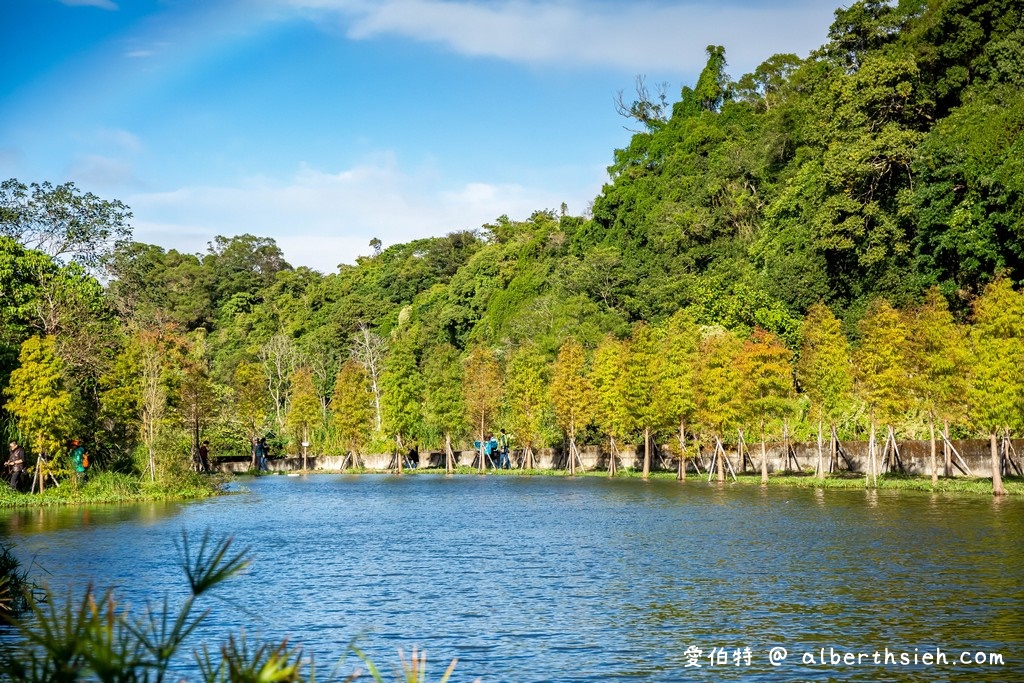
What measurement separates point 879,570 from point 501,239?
362ft

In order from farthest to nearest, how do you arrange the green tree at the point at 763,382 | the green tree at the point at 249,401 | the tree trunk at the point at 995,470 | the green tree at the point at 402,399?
the green tree at the point at 249,401 → the green tree at the point at 402,399 → the green tree at the point at 763,382 → the tree trunk at the point at 995,470

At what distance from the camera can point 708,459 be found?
7200cm

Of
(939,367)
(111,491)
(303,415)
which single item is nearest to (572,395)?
(939,367)

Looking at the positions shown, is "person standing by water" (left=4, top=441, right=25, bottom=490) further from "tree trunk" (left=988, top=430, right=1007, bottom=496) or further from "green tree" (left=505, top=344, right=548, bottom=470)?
"green tree" (left=505, top=344, right=548, bottom=470)

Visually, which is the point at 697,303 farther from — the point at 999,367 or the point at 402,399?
the point at 999,367

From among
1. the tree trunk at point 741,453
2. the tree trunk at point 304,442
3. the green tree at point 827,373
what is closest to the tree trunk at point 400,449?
the tree trunk at point 304,442

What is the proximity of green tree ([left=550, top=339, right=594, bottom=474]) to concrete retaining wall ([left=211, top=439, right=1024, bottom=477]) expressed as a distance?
4.46m

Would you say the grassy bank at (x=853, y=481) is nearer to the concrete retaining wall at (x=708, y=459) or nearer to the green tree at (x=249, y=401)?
the concrete retaining wall at (x=708, y=459)

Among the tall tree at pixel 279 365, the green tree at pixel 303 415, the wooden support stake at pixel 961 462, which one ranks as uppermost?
the tall tree at pixel 279 365

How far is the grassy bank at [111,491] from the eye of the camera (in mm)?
46594

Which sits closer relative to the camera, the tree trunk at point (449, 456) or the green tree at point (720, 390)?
the green tree at point (720, 390)

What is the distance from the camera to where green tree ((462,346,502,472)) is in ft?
293

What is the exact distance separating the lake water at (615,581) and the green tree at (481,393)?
1626 inches

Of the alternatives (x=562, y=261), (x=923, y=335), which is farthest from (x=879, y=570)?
(x=562, y=261)
